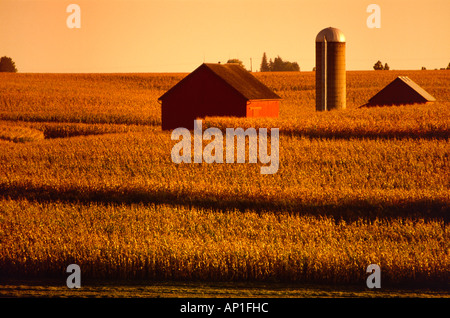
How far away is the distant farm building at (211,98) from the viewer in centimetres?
4053

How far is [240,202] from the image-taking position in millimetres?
20328

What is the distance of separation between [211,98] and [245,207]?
2124cm

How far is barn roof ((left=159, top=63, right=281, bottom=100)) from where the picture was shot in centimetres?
4072

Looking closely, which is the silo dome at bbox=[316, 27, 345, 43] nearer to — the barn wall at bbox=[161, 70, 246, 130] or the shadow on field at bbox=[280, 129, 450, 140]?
the barn wall at bbox=[161, 70, 246, 130]

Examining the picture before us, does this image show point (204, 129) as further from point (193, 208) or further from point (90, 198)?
point (193, 208)

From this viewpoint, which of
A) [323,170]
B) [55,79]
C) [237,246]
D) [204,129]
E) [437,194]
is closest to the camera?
[237,246]

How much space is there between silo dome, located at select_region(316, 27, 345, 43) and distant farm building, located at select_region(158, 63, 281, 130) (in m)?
6.64

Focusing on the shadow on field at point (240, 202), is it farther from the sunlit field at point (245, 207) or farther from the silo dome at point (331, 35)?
the silo dome at point (331, 35)

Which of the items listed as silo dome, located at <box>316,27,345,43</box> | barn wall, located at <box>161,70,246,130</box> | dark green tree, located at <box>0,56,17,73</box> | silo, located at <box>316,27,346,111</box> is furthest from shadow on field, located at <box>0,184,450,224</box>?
dark green tree, located at <box>0,56,17,73</box>

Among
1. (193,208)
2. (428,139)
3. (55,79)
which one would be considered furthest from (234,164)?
(55,79)

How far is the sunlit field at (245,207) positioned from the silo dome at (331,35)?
8862 mm

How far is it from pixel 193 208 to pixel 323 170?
7.48 meters

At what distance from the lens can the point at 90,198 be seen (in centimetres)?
2148
